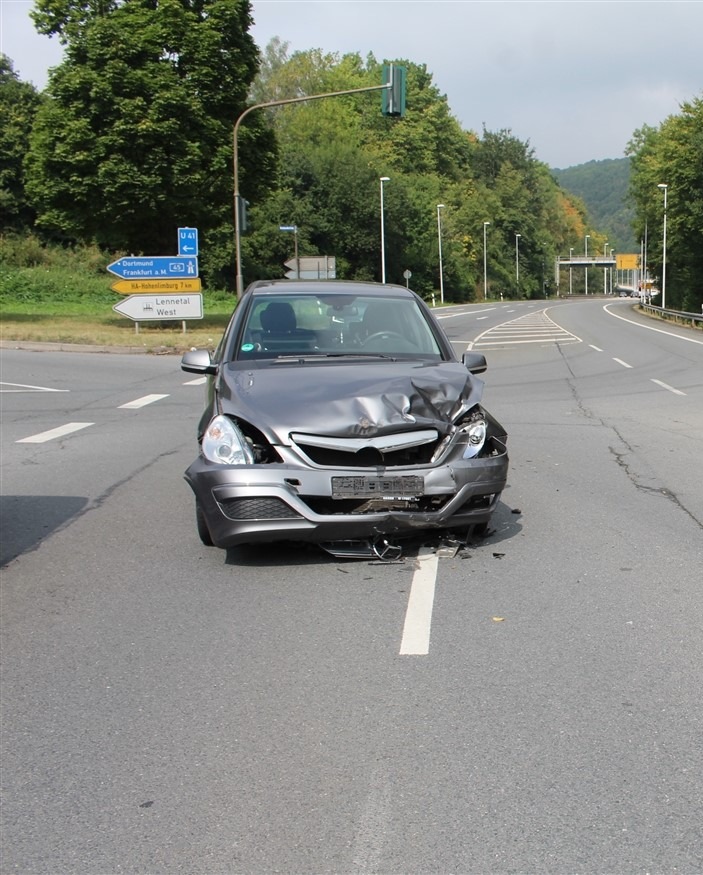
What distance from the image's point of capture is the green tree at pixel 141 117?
31.2 m

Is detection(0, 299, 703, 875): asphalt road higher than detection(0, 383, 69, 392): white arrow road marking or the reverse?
the reverse

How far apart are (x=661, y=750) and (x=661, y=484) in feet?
17.2

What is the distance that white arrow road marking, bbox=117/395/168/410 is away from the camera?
1473 cm

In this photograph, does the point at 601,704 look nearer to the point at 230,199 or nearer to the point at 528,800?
the point at 528,800

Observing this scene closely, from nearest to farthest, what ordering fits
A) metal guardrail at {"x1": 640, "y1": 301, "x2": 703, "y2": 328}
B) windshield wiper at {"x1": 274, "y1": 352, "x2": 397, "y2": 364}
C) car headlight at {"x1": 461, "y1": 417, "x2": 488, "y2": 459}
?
car headlight at {"x1": 461, "y1": 417, "x2": 488, "y2": 459}
windshield wiper at {"x1": 274, "y1": 352, "x2": 397, "y2": 364}
metal guardrail at {"x1": 640, "y1": 301, "x2": 703, "y2": 328}

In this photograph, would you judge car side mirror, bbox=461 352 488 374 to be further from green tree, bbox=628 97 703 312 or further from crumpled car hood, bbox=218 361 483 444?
green tree, bbox=628 97 703 312

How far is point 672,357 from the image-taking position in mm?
23969

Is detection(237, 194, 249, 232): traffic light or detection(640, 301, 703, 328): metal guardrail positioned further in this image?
detection(640, 301, 703, 328): metal guardrail

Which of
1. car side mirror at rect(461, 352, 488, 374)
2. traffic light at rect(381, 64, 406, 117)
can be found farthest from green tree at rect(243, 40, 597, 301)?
car side mirror at rect(461, 352, 488, 374)

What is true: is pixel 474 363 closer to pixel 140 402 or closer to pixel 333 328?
pixel 333 328

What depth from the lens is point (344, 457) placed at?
5.68 metres

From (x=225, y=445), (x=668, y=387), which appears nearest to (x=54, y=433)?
(x=225, y=445)

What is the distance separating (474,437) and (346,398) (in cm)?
82

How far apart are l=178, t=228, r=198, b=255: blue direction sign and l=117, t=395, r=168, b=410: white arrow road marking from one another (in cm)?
1324
